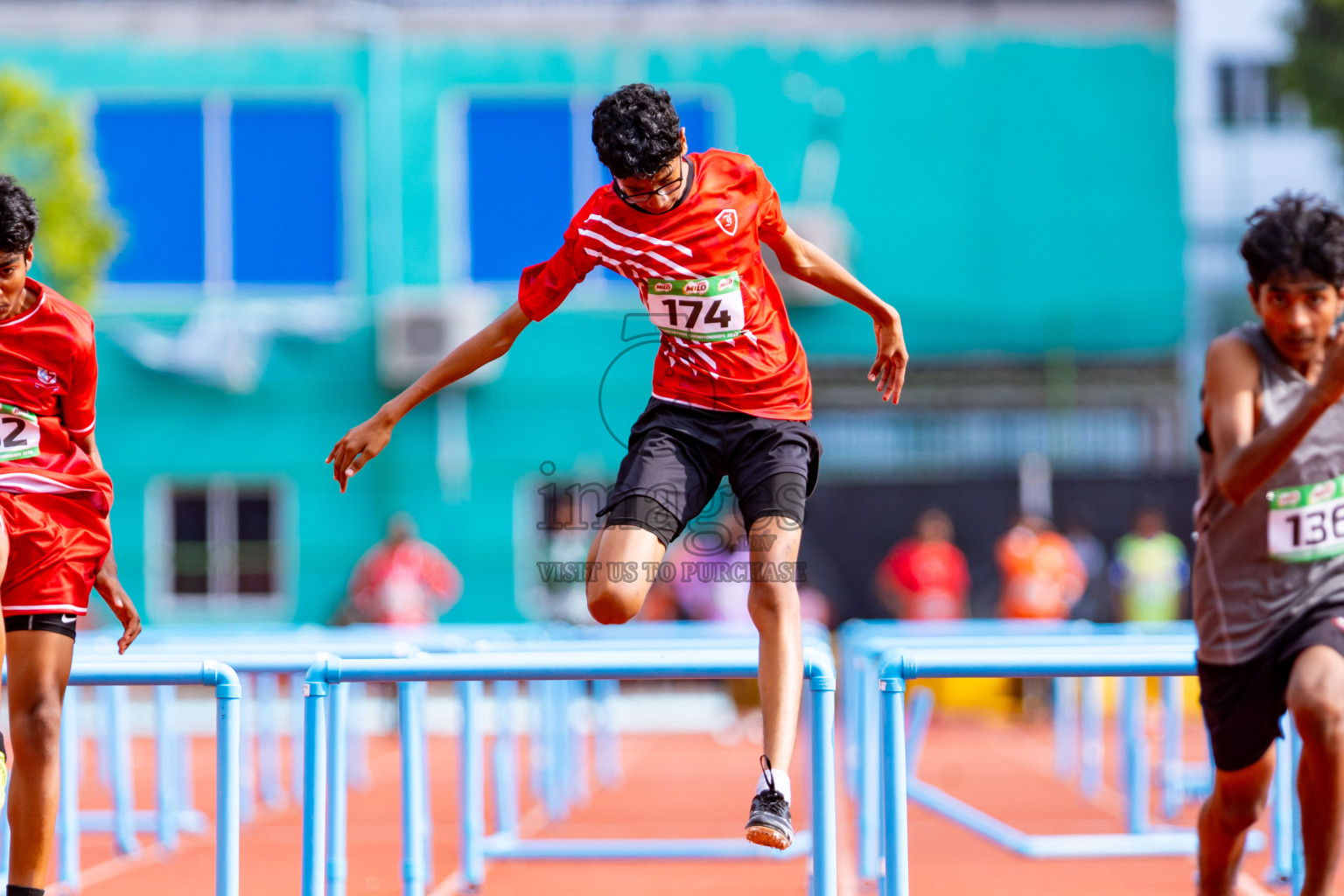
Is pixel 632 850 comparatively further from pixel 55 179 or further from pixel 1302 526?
pixel 55 179

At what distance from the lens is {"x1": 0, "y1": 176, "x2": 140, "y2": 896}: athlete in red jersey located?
3.71m

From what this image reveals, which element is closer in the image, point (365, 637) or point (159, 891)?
point (159, 891)

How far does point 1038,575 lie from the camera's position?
13.8m

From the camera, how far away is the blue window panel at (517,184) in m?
16.7

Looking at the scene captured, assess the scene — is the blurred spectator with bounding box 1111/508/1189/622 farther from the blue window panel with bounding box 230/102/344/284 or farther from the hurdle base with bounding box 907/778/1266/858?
the blue window panel with bounding box 230/102/344/284

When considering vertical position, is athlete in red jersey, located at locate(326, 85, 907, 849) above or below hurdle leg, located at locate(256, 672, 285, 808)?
above

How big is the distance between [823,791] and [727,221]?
5.05 ft

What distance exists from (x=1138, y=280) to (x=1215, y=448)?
1414 cm

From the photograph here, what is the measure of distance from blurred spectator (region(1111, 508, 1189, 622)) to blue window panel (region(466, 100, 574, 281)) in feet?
22.6

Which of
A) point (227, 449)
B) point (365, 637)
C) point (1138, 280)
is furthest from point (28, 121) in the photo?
point (1138, 280)

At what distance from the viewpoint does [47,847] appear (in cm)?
374

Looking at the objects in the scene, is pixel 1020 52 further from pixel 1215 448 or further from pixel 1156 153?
pixel 1215 448

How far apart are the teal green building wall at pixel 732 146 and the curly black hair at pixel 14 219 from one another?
12.9m

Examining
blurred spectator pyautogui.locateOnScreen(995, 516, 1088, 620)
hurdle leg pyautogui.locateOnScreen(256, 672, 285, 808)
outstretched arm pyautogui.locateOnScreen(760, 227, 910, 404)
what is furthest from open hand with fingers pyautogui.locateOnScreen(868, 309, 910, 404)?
blurred spectator pyautogui.locateOnScreen(995, 516, 1088, 620)
